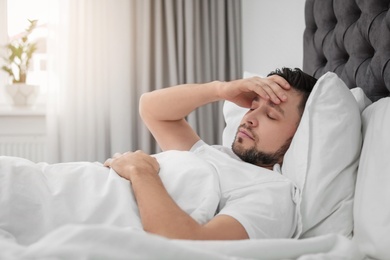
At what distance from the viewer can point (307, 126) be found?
154 cm

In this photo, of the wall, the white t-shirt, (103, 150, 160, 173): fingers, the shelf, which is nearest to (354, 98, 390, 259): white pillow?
the white t-shirt

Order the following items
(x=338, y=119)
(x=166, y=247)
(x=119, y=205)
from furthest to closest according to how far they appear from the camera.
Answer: (x=338, y=119) < (x=119, y=205) < (x=166, y=247)

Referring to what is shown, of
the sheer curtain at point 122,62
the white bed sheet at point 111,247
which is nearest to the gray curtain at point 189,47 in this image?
the sheer curtain at point 122,62

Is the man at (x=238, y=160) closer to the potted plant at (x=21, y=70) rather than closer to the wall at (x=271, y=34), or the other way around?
the wall at (x=271, y=34)

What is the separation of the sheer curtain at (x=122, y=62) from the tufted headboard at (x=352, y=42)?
134 cm

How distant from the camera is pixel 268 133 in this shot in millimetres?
1686

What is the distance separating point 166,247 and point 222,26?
3.00 meters

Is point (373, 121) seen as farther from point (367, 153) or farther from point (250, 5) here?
point (250, 5)

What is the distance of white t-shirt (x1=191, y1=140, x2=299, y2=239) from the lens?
51.8 inches

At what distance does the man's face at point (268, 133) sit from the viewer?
1687 millimetres

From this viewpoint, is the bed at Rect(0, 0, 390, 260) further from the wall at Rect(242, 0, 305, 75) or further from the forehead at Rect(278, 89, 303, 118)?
the wall at Rect(242, 0, 305, 75)

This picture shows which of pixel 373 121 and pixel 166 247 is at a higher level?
pixel 373 121

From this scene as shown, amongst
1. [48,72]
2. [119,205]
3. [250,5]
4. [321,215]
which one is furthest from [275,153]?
[48,72]

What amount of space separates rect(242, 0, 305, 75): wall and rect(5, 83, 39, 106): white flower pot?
1.42 meters
